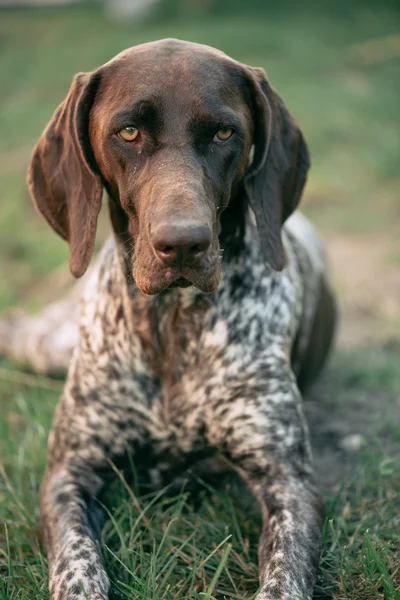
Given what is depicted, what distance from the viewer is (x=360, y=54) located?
46.5ft

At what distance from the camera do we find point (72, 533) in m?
2.79

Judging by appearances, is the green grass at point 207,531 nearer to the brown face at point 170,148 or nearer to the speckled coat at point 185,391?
the speckled coat at point 185,391

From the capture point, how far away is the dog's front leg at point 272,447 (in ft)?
9.18

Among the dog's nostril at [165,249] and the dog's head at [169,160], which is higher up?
the dog's head at [169,160]

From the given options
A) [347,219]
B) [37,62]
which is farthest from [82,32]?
[347,219]

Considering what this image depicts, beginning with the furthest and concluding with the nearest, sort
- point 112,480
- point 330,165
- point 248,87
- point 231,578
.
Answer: point 330,165, point 112,480, point 248,87, point 231,578

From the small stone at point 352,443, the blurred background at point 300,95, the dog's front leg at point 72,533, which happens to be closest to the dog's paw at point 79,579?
the dog's front leg at point 72,533

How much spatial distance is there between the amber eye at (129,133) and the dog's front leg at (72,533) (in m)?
1.31

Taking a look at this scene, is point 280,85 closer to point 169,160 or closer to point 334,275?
point 334,275

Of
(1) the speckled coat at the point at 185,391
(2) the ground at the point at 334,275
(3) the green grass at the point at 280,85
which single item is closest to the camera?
(2) the ground at the point at 334,275

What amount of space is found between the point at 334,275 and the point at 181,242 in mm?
4404

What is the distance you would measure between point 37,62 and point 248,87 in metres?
Answer: 12.0

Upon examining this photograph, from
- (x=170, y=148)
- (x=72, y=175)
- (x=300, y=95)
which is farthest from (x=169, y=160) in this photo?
(x=300, y=95)

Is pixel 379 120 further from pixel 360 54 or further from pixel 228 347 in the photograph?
pixel 228 347
